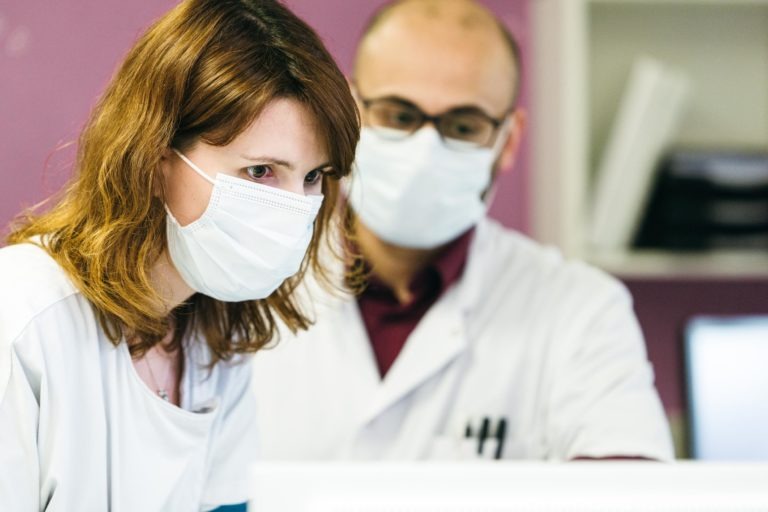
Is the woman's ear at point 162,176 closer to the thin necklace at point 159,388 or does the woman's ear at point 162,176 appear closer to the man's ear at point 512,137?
the thin necklace at point 159,388

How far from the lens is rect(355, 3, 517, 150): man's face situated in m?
1.51

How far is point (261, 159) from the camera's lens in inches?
36.0

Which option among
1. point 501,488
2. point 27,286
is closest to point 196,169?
point 27,286

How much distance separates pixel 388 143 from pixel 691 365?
0.92 meters

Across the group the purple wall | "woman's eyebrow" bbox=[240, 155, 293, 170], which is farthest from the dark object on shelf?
"woman's eyebrow" bbox=[240, 155, 293, 170]

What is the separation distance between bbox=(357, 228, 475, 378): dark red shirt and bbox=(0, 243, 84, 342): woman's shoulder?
743 mm

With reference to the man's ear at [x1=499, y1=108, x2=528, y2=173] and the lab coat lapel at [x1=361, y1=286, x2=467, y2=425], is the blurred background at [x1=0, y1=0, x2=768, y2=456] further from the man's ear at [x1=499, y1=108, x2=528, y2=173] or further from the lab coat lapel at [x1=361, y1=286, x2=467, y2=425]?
the lab coat lapel at [x1=361, y1=286, x2=467, y2=425]

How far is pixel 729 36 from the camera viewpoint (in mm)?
2234

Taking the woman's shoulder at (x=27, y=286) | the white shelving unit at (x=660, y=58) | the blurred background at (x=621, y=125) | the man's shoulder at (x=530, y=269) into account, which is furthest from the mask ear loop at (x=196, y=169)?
the white shelving unit at (x=660, y=58)

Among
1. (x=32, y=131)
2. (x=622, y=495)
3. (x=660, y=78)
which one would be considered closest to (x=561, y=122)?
(x=660, y=78)

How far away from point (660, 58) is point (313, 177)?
1.51 metres

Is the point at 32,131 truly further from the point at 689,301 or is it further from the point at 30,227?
the point at 689,301

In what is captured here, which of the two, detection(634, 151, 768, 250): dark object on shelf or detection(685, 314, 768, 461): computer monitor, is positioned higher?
detection(634, 151, 768, 250): dark object on shelf

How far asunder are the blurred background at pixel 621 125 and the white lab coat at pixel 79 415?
923 millimetres
